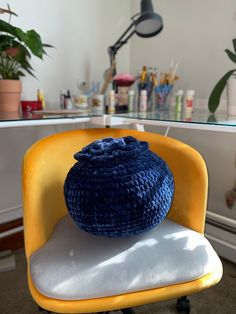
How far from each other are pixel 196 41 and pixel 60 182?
1038 millimetres

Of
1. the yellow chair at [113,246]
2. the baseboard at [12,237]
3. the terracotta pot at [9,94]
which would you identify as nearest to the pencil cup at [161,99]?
the yellow chair at [113,246]

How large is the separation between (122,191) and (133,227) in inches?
3.6

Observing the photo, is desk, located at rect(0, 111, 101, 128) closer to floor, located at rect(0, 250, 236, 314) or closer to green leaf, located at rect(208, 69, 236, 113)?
green leaf, located at rect(208, 69, 236, 113)

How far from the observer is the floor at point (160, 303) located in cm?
96

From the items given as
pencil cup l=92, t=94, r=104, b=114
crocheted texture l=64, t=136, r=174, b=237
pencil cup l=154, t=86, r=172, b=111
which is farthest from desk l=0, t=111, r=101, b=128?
pencil cup l=154, t=86, r=172, b=111

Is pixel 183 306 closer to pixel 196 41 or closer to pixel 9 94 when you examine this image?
pixel 9 94

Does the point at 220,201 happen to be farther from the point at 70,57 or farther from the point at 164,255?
the point at 70,57

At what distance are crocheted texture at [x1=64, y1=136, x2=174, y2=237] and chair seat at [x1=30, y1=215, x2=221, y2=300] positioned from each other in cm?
4

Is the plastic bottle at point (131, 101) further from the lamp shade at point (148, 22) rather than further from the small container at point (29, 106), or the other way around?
the small container at point (29, 106)

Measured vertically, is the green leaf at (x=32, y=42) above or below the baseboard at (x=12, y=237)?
above

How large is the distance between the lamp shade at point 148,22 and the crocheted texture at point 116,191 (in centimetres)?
82

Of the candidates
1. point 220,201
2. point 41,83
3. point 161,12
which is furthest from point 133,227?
point 161,12

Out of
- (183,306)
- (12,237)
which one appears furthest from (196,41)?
(12,237)

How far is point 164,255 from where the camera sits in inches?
22.3
